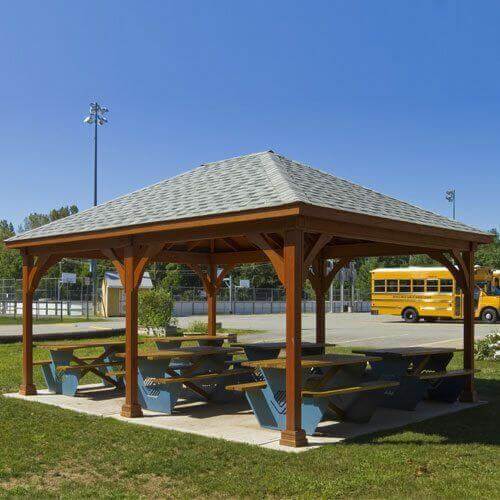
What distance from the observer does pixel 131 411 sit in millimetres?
9703

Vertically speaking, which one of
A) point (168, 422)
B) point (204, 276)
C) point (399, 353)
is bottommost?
point (168, 422)

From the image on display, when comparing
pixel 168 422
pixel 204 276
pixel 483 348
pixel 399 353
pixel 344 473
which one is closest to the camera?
pixel 344 473

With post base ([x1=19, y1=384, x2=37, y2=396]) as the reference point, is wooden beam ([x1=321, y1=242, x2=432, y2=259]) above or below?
above

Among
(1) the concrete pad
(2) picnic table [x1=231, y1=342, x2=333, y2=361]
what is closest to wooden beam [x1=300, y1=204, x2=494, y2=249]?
(1) the concrete pad

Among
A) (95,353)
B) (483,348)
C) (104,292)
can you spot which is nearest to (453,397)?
(483,348)

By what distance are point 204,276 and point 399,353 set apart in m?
5.05

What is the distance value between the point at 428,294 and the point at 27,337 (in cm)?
2549

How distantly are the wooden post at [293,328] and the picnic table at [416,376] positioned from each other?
8.08ft

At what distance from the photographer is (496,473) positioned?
22.1 ft

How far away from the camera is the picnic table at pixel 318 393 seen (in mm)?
8398

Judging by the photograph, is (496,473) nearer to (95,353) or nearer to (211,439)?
(211,439)

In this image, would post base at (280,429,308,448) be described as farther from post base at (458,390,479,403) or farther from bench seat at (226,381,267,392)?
post base at (458,390,479,403)

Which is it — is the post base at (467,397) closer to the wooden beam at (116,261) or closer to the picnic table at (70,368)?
the picnic table at (70,368)

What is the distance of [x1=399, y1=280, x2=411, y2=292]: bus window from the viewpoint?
3488 centimetres
